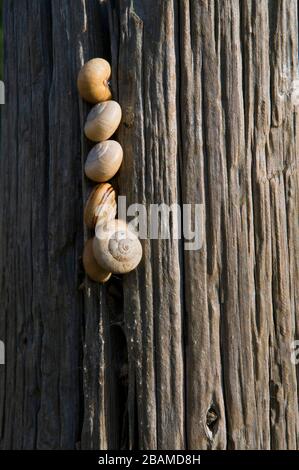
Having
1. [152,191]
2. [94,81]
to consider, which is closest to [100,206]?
[152,191]

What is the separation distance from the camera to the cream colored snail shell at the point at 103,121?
204 cm

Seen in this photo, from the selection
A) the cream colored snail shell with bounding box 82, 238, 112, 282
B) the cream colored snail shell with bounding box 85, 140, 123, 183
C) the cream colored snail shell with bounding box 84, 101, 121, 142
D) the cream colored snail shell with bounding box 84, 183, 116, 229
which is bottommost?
the cream colored snail shell with bounding box 82, 238, 112, 282

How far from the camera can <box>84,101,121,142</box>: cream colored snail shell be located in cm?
204

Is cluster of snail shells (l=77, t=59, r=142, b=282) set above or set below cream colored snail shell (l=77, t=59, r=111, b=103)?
below

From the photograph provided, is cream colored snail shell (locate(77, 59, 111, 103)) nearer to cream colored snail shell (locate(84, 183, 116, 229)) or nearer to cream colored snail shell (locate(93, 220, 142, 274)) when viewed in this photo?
cream colored snail shell (locate(84, 183, 116, 229))

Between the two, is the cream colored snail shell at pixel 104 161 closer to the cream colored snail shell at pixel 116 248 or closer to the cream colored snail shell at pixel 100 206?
the cream colored snail shell at pixel 100 206

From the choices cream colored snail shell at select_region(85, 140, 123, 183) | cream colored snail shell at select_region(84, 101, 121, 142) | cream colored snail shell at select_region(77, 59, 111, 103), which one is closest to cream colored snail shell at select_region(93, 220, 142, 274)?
cream colored snail shell at select_region(85, 140, 123, 183)

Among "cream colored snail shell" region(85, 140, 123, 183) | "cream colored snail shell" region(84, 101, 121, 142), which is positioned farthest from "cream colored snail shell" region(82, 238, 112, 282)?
"cream colored snail shell" region(84, 101, 121, 142)

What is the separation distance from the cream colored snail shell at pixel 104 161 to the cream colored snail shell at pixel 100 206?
0.10ft

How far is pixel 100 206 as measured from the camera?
6.58 ft

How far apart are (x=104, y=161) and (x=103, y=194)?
3.6 inches

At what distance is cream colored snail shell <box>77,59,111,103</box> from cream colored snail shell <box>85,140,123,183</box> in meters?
0.14
